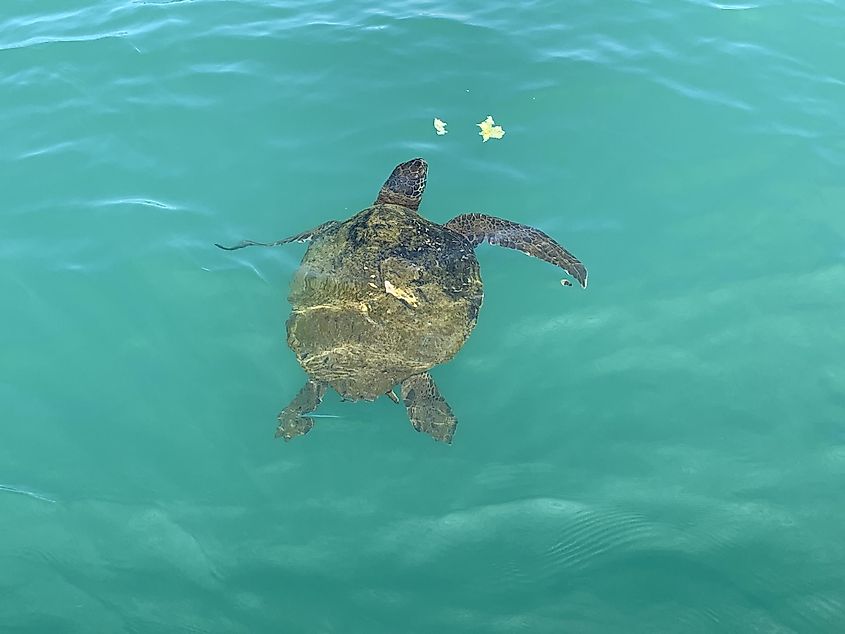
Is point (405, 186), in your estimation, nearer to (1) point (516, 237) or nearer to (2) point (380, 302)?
(1) point (516, 237)

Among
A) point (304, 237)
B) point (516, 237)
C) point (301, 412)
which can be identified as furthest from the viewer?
point (516, 237)

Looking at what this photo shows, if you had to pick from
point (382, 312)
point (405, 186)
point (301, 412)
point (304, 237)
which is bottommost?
point (301, 412)

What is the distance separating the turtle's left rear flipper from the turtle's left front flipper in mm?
1768

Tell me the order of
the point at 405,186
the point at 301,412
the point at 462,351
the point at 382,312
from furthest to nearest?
the point at 405,186
the point at 462,351
the point at 301,412
the point at 382,312

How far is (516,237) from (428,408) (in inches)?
85.6

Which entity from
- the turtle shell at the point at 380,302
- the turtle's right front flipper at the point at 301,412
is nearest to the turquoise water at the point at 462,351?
the turtle's right front flipper at the point at 301,412

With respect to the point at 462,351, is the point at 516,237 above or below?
above

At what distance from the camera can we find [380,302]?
5.46 meters

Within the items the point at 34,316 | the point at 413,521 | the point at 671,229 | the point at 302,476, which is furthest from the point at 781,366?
the point at 34,316

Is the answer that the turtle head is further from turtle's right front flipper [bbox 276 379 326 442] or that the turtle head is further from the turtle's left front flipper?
turtle's right front flipper [bbox 276 379 326 442]

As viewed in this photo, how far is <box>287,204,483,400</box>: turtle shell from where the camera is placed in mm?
5312

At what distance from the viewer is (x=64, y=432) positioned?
18.5 ft

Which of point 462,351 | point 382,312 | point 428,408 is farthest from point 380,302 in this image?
point 462,351

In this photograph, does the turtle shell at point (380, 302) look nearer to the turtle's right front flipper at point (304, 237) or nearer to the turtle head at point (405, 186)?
the turtle's right front flipper at point (304, 237)
